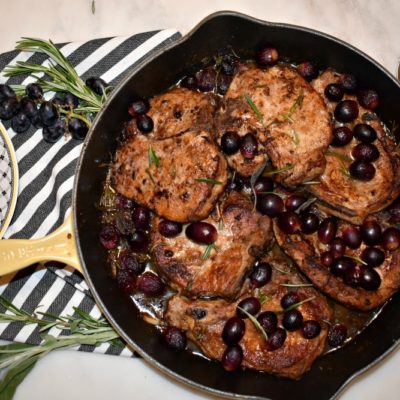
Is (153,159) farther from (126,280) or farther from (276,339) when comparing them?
(276,339)

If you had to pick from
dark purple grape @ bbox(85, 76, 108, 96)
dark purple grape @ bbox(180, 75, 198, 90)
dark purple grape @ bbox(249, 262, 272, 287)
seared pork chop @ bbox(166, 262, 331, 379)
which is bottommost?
seared pork chop @ bbox(166, 262, 331, 379)

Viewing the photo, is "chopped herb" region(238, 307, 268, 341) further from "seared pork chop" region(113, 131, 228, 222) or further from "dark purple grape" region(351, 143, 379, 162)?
"dark purple grape" region(351, 143, 379, 162)

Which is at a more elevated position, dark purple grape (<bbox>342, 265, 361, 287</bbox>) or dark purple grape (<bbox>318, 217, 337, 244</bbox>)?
dark purple grape (<bbox>318, 217, 337, 244</bbox>)

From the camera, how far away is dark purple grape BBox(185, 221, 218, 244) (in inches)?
130

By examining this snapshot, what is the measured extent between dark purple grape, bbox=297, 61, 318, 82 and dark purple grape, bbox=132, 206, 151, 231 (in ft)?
4.29

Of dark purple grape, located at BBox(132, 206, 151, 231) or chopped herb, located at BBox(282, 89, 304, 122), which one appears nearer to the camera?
chopped herb, located at BBox(282, 89, 304, 122)

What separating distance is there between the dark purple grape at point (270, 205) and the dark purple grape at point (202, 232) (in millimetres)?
310

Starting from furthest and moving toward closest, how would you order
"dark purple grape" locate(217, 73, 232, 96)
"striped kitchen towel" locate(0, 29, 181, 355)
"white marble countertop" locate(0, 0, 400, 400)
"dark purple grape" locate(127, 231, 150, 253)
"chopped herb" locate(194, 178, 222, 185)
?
"white marble countertop" locate(0, 0, 400, 400) < "striped kitchen towel" locate(0, 29, 181, 355) < "dark purple grape" locate(217, 73, 232, 96) < "dark purple grape" locate(127, 231, 150, 253) < "chopped herb" locate(194, 178, 222, 185)

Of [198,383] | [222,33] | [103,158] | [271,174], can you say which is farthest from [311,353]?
[222,33]

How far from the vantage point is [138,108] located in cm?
347

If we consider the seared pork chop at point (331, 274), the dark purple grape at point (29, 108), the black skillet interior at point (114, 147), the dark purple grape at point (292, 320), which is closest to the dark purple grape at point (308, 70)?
the black skillet interior at point (114, 147)

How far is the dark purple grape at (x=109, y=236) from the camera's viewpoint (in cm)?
351

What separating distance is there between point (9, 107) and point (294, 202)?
1.94 meters

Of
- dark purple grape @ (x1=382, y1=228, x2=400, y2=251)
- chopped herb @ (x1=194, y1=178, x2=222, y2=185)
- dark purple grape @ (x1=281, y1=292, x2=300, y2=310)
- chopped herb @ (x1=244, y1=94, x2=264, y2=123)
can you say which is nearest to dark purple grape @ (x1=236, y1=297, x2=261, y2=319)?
dark purple grape @ (x1=281, y1=292, x2=300, y2=310)
